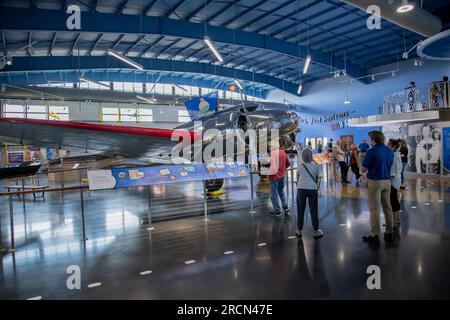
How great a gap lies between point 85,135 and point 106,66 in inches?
569

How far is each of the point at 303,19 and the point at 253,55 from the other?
644cm

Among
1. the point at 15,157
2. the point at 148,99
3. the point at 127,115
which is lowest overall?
the point at 15,157

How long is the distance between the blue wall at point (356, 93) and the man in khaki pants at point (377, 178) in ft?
54.0

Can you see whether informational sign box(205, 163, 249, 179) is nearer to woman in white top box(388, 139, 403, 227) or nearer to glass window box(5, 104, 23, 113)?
woman in white top box(388, 139, 403, 227)

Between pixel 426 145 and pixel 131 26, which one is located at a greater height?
pixel 131 26

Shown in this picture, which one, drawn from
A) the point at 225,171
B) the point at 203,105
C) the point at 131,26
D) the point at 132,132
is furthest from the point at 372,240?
the point at 131,26

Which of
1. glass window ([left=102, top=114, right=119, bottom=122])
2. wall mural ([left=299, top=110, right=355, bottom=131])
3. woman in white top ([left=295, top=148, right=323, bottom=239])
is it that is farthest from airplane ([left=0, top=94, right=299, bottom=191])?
wall mural ([left=299, top=110, right=355, bottom=131])

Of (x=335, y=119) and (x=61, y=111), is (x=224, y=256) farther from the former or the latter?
(x=335, y=119)

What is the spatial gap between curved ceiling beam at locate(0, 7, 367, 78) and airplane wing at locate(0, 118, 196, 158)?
6.42 metres

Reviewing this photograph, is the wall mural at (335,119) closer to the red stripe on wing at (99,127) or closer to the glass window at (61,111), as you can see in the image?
the glass window at (61,111)

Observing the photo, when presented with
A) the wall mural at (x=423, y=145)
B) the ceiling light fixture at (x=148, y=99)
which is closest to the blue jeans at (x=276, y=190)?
the wall mural at (x=423, y=145)

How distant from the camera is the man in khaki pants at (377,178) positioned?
15.0ft

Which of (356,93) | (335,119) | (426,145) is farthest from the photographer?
(335,119)

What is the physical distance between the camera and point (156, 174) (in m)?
5.81
